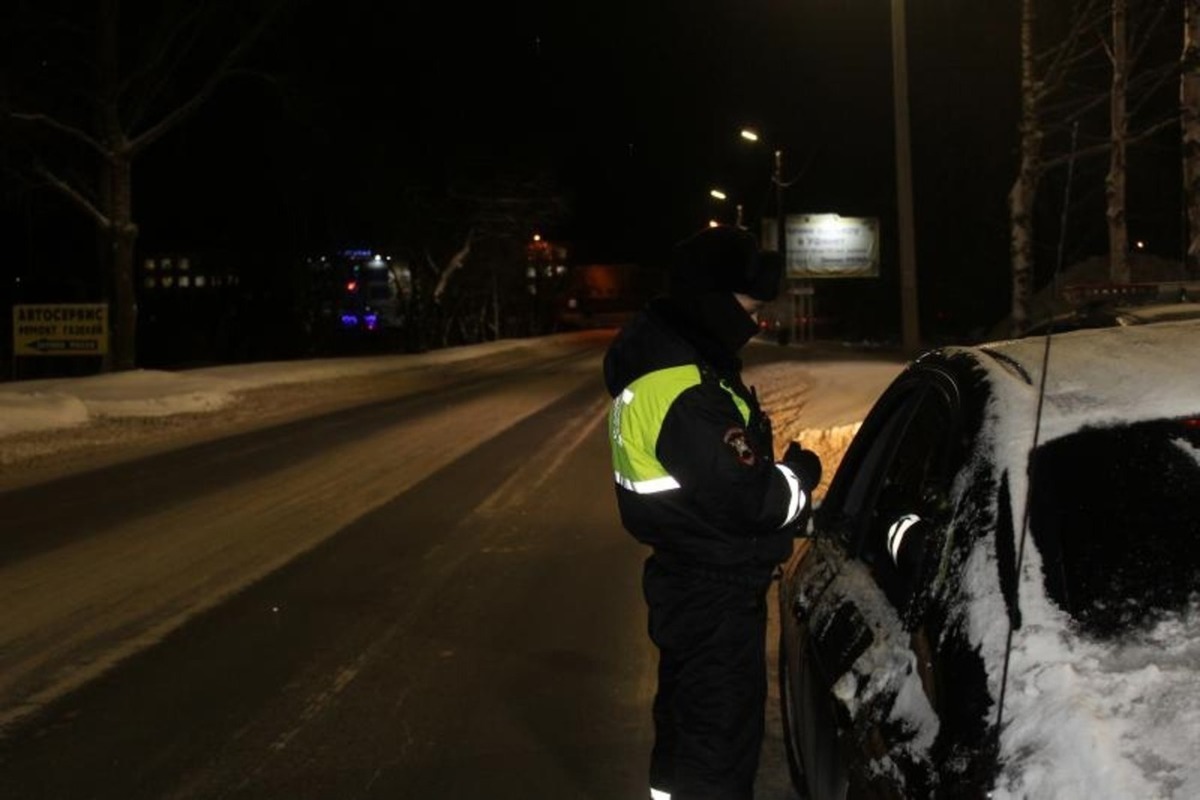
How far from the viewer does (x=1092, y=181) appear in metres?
33.6

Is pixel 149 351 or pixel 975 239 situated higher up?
pixel 975 239

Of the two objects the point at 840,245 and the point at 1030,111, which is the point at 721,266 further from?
the point at 840,245

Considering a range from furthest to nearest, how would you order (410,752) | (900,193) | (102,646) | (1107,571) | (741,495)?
(900,193)
(102,646)
(410,752)
(741,495)
(1107,571)

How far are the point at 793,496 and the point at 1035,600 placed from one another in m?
1.04

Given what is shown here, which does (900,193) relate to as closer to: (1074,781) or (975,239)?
(1074,781)

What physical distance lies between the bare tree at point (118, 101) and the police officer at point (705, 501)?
26.9 m

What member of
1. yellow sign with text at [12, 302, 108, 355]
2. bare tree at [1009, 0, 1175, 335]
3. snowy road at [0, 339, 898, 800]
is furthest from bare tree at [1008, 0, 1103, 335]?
yellow sign with text at [12, 302, 108, 355]

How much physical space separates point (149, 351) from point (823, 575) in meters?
48.0

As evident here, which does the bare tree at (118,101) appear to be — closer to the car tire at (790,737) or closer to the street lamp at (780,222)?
the street lamp at (780,222)

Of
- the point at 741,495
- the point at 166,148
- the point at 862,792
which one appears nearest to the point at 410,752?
the point at 741,495

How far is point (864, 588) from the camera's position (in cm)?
297

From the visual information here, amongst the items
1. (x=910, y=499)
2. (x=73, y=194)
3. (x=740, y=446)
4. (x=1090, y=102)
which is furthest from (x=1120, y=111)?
(x=73, y=194)

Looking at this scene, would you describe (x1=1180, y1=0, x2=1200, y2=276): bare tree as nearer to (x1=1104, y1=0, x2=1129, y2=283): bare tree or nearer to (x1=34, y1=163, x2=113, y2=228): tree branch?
(x1=1104, y1=0, x2=1129, y2=283): bare tree

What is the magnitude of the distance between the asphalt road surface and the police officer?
1317mm
